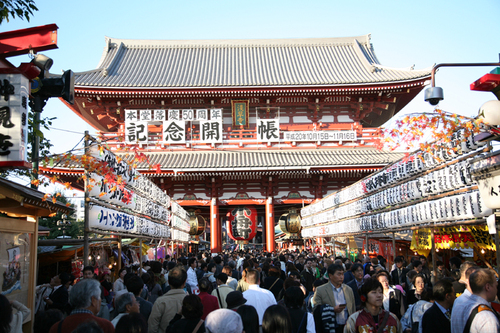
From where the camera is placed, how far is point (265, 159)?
65.4 ft

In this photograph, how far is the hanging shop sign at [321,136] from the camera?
20.9m

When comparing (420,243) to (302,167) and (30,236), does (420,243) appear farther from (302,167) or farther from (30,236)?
(302,167)

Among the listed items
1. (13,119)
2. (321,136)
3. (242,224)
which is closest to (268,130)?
(321,136)

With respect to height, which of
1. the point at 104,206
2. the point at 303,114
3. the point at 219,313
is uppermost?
the point at 303,114

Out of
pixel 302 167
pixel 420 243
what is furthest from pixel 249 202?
pixel 420 243

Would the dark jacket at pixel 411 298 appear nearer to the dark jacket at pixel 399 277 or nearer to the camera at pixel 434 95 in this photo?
the dark jacket at pixel 399 277

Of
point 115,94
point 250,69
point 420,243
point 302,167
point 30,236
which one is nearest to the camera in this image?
point 30,236

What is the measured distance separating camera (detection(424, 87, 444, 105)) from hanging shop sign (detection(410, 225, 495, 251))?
2.17 m

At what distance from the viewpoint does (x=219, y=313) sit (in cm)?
357

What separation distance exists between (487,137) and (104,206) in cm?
650

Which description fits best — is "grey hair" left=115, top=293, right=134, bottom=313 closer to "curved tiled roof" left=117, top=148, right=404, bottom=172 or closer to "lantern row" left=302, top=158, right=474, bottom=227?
"lantern row" left=302, top=158, right=474, bottom=227

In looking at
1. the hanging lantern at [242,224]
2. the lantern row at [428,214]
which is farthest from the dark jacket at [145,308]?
the hanging lantern at [242,224]

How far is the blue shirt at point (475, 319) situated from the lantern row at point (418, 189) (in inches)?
115

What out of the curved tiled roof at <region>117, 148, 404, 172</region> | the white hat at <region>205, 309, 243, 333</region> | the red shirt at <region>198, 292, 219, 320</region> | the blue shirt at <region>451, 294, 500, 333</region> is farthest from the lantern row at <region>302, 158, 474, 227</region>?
the curved tiled roof at <region>117, 148, 404, 172</region>
